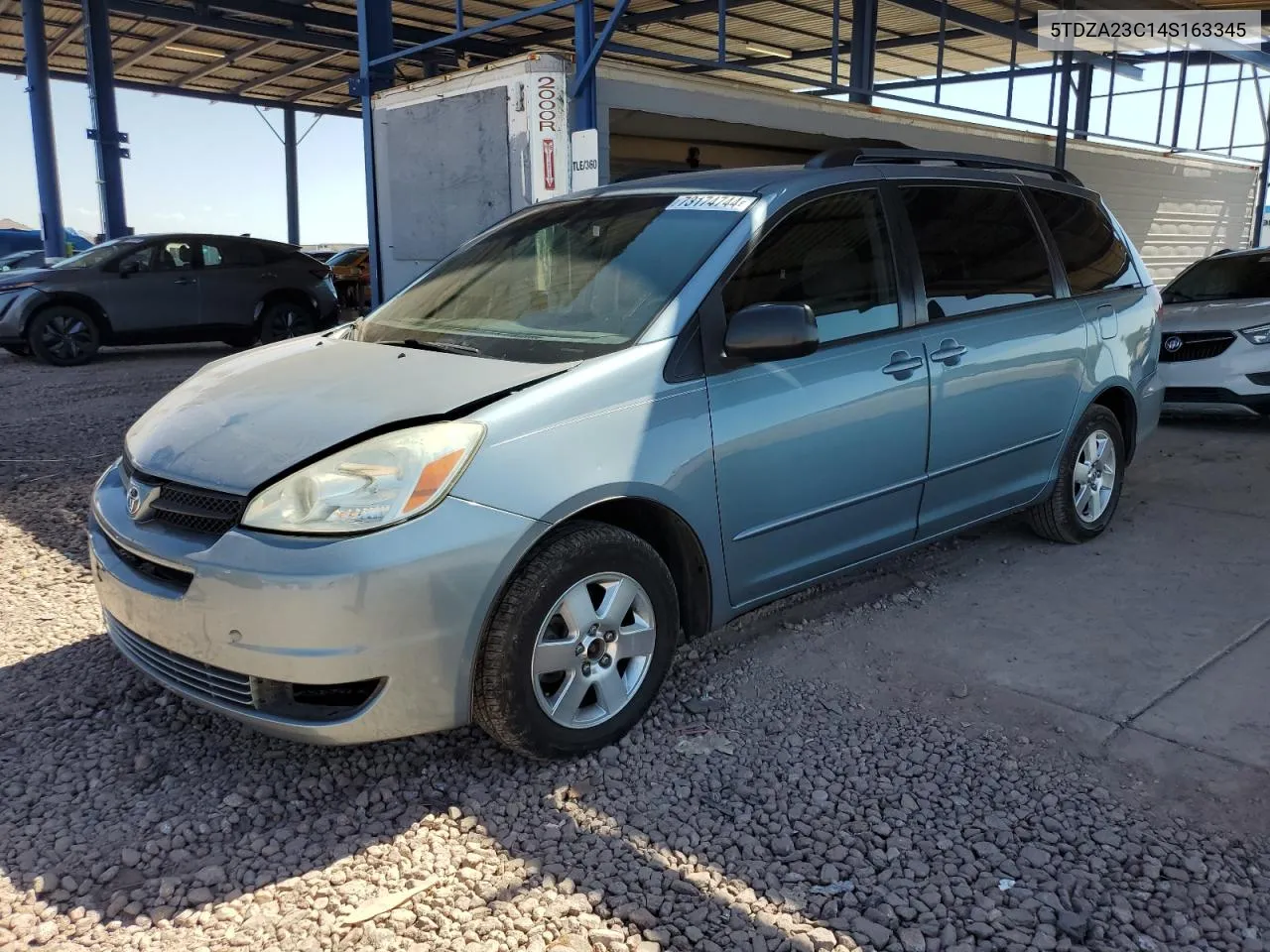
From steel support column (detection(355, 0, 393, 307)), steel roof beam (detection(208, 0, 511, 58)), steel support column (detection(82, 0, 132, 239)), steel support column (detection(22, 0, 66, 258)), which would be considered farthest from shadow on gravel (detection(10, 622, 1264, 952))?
steel support column (detection(22, 0, 66, 258))

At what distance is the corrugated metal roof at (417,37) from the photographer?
18312 mm

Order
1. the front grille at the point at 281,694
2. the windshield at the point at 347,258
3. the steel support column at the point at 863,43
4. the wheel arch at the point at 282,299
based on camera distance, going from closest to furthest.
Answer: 1. the front grille at the point at 281,694
2. the wheel arch at the point at 282,299
3. the steel support column at the point at 863,43
4. the windshield at the point at 347,258

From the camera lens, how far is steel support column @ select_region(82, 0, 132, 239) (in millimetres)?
17984

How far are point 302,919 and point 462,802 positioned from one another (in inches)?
22.5

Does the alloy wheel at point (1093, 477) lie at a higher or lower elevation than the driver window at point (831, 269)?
lower

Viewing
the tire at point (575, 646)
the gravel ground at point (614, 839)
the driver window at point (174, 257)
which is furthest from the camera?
the driver window at point (174, 257)

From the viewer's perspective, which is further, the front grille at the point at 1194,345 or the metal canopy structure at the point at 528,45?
the metal canopy structure at the point at 528,45

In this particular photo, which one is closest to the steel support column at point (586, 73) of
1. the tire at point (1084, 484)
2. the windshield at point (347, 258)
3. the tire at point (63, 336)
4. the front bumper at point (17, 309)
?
the tire at point (1084, 484)

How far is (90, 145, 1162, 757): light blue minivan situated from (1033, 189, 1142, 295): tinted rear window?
18 centimetres

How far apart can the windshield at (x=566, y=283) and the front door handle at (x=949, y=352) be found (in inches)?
38.1

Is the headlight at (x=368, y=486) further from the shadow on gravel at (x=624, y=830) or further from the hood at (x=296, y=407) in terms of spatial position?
the shadow on gravel at (x=624, y=830)

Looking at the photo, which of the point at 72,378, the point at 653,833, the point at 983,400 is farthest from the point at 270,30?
the point at 653,833

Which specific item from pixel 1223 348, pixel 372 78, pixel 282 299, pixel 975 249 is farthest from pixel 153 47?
pixel 975 249

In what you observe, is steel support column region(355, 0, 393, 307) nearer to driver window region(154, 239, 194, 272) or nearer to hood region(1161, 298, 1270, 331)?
driver window region(154, 239, 194, 272)
